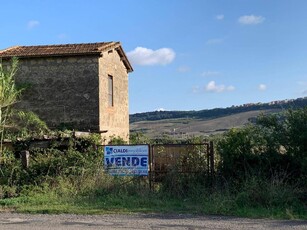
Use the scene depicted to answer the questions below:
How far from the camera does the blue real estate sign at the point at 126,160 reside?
14.6 metres

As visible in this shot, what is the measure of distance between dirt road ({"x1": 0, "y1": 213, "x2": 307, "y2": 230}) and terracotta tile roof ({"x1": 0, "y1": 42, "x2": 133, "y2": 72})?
38.7ft

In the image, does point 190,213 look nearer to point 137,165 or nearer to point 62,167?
point 137,165

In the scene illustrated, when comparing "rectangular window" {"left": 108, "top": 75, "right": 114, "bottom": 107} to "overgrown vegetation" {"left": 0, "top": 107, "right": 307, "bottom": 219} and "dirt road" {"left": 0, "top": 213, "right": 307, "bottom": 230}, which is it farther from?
"dirt road" {"left": 0, "top": 213, "right": 307, "bottom": 230}

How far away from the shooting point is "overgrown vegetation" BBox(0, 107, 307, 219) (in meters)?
11.6

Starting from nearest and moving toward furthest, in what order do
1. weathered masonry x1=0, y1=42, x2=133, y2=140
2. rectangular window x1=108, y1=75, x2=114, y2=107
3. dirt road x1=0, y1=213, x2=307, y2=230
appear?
dirt road x1=0, y1=213, x2=307, y2=230 < weathered masonry x1=0, y1=42, x2=133, y2=140 < rectangular window x1=108, y1=75, x2=114, y2=107

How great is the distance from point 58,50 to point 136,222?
557 inches

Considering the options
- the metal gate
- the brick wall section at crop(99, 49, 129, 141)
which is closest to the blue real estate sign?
the metal gate

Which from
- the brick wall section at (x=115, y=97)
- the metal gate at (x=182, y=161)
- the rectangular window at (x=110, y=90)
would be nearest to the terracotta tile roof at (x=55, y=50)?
the brick wall section at (x=115, y=97)

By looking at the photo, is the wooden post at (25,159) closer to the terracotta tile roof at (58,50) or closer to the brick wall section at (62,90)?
the brick wall section at (62,90)

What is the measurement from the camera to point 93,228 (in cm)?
942

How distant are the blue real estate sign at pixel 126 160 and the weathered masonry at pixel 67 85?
6.39 m

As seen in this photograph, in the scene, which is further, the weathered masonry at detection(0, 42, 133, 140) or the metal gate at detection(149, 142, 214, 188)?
the weathered masonry at detection(0, 42, 133, 140)

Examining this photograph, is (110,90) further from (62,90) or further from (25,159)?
(25,159)

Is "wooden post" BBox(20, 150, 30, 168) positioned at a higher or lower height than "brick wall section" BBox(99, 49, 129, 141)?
lower
